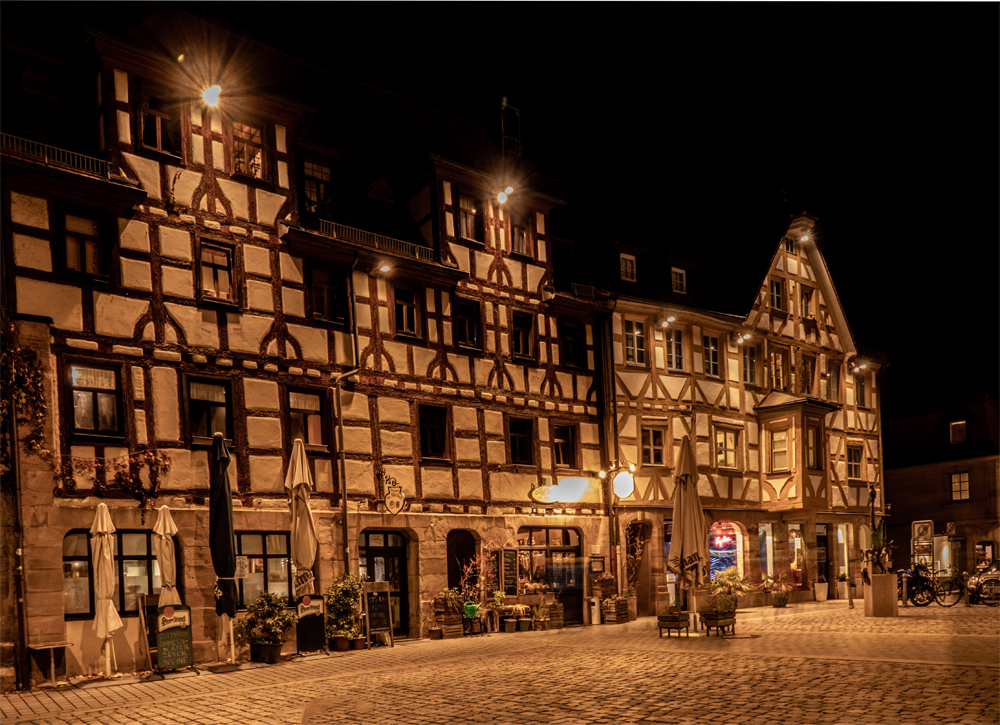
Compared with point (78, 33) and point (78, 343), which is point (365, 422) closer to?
point (78, 343)

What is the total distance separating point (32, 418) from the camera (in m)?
15.3

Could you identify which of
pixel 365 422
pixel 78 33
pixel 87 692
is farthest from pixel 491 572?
pixel 78 33

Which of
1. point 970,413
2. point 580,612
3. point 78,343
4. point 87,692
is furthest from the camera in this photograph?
point 970,413

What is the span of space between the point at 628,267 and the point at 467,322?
283 inches

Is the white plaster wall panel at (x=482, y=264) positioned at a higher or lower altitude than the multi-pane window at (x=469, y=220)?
lower

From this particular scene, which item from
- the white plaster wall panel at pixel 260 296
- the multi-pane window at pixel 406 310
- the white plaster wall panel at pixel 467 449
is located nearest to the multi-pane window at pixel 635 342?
the white plaster wall panel at pixel 467 449

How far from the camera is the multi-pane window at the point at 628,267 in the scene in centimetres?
2817

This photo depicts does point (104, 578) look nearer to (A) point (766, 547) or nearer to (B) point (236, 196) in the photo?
(B) point (236, 196)

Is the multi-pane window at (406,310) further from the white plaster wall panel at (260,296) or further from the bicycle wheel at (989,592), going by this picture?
the bicycle wheel at (989,592)

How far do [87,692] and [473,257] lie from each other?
537 inches

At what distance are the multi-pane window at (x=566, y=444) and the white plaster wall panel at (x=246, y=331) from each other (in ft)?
30.2

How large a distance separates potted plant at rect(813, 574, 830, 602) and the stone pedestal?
9.40 meters

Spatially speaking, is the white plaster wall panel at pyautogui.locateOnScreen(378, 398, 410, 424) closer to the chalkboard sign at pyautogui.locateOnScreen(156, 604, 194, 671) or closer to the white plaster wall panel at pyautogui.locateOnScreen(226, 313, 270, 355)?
the white plaster wall panel at pyautogui.locateOnScreen(226, 313, 270, 355)

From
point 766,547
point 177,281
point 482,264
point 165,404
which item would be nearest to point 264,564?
point 165,404
